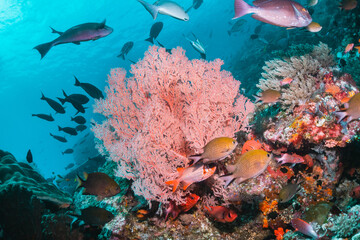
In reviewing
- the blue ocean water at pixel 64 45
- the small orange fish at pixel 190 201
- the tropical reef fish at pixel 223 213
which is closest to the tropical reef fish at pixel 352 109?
the tropical reef fish at pixel 223 213

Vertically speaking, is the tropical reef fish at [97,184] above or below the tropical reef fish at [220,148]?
below

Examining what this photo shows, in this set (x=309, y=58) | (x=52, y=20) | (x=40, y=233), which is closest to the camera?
(x=40, y=233)

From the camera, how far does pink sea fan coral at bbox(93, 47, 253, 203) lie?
2760mm

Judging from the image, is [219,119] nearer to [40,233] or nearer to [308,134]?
[308,134]

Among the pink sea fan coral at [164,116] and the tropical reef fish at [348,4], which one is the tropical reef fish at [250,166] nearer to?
the pink sea fan coral at [164,116]

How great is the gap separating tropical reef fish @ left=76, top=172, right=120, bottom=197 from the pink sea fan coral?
0.91 feet

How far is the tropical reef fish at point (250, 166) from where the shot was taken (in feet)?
6.59

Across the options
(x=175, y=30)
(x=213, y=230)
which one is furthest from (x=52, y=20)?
(x=213, y=230)

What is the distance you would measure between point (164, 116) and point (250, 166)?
60.0 inches

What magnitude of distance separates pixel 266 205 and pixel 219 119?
1824mm

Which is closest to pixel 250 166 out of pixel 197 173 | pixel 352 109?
pixel 197 173

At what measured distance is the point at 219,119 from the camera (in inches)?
120

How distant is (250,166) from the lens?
6.65ft

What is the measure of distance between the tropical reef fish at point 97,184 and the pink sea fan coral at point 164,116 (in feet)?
0.91
